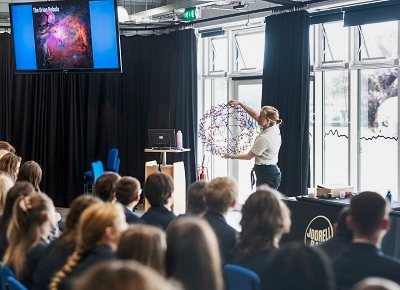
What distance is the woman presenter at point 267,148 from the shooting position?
6.82 metres

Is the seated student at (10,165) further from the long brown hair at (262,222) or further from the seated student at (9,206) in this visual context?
the long brown hair at (262,222)

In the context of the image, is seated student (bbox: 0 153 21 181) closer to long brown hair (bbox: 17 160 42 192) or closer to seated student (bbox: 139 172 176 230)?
long brown hair (bbox: 17 160 42 192)

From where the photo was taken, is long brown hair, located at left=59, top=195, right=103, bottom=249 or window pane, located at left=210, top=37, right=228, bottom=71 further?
window pane, located at left=210, top=37, right=228, bottom=71

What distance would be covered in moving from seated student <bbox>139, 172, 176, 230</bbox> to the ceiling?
405 centimetres

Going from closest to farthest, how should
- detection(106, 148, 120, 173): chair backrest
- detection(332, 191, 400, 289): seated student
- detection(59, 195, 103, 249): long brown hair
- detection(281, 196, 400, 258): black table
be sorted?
detection(332, 191, 400, 289): seated student, detection(59, 195, 103, 249): long brown hair, detection(281, 196, 400, 258): black table, detection(106, 148, 120, 173): chair backrest

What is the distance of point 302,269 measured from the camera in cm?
190

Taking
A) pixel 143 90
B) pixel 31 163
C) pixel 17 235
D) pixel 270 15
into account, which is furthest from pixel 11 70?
pixel 17 235

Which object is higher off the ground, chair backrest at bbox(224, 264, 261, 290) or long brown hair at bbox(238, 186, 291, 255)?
long brown hair at bbox(238, 186, 291, 255)

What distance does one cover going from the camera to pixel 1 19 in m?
9.99

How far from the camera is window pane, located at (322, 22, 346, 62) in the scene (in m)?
7.78

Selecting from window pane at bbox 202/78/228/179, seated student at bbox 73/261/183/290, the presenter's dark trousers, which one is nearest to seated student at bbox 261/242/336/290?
seated student at bbox 73/261/183/290

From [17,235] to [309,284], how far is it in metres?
2.04

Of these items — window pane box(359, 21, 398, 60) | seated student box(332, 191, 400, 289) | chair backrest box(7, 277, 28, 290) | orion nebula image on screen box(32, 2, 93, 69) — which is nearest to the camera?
seated student box(332, 191, 400, 289)

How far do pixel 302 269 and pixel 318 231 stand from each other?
3774 mm
